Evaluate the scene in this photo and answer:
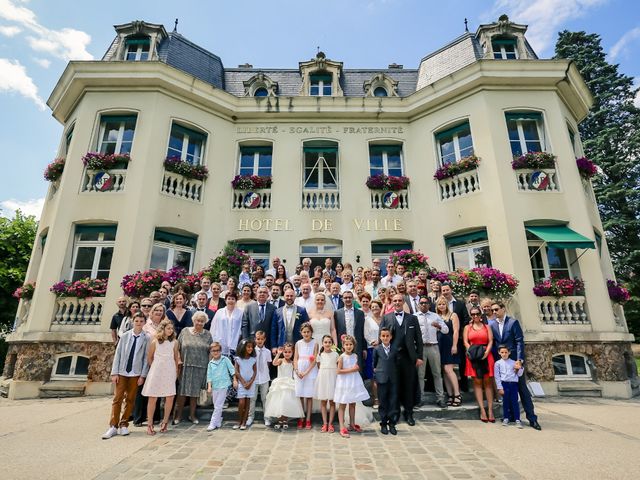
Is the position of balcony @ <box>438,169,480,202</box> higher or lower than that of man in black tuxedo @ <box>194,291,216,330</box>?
→ higher

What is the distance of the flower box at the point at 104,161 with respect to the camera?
9.47m

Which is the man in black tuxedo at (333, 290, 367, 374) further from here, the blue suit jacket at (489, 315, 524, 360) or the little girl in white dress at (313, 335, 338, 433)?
the blue suit jacket at (489, 315, 524, 360)

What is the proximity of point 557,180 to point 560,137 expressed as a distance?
1.45 m

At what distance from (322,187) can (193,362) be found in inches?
294

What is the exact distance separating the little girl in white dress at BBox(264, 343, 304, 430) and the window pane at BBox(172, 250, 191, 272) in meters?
6.05

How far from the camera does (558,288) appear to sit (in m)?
8.37

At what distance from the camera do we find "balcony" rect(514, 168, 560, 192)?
372 inches

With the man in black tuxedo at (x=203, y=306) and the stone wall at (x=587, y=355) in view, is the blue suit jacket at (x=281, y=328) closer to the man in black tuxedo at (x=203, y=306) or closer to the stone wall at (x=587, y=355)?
the man in black tuxedo at (x=203, y=306)

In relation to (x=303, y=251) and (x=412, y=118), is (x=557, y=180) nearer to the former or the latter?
(x=412, y=118)

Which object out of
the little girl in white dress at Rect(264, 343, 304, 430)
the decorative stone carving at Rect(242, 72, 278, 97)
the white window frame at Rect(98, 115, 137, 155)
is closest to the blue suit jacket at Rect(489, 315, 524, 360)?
the little girl in white dress at Rect(264, 343, 304, 430)

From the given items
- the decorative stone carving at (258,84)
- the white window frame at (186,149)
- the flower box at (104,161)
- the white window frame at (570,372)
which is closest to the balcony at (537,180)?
the white window frame at (570,372)

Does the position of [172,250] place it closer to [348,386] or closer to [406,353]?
[348,386]

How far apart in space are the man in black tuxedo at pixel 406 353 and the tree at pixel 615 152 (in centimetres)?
1510

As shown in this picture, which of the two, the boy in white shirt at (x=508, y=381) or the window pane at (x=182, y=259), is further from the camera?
the window pane at (x=182, y=259)
